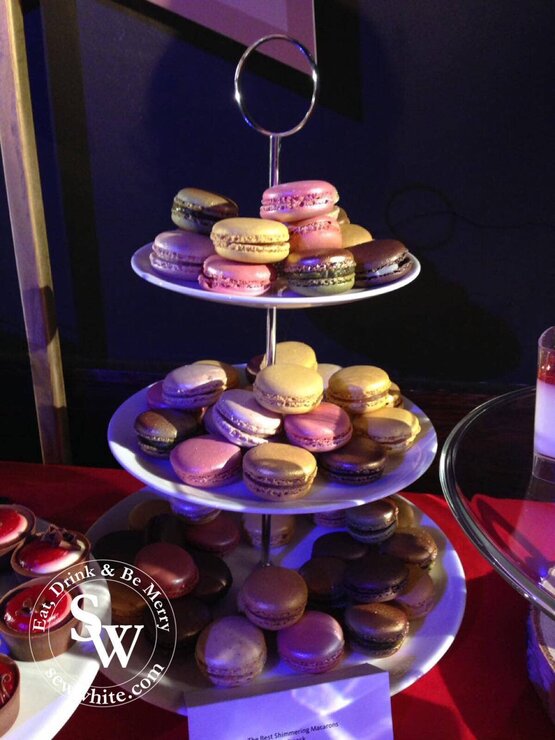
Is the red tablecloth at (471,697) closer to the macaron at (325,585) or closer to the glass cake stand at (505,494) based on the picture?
the macaron at (325,585)

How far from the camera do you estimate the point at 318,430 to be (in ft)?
3.14

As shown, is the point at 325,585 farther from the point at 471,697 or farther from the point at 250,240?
the point at 250,240

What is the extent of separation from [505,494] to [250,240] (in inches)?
19.2

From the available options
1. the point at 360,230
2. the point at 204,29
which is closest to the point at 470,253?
the point at 360,230

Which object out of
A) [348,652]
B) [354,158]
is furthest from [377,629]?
[354,158]

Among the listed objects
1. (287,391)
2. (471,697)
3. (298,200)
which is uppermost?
(298,200)

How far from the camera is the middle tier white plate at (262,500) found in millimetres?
887

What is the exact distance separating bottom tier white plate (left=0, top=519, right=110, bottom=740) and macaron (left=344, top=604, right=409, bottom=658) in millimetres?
380

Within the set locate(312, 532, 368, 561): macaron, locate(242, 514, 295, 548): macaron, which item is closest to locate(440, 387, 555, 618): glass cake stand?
locate(312, 532, 368, 561): macaron

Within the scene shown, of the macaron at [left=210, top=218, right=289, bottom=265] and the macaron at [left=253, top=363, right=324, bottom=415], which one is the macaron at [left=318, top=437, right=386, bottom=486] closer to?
the macaron at [left=253, top=363, right=324, bottom=415]

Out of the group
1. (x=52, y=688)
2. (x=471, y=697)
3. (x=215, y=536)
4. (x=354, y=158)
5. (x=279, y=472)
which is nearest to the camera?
(x=52, y=688)

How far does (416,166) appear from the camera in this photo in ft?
4.72

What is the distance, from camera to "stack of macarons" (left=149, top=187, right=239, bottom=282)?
0.93 meters

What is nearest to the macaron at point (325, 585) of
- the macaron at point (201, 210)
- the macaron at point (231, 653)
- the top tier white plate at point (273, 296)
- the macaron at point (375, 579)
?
the macaron at point (375, 579)
